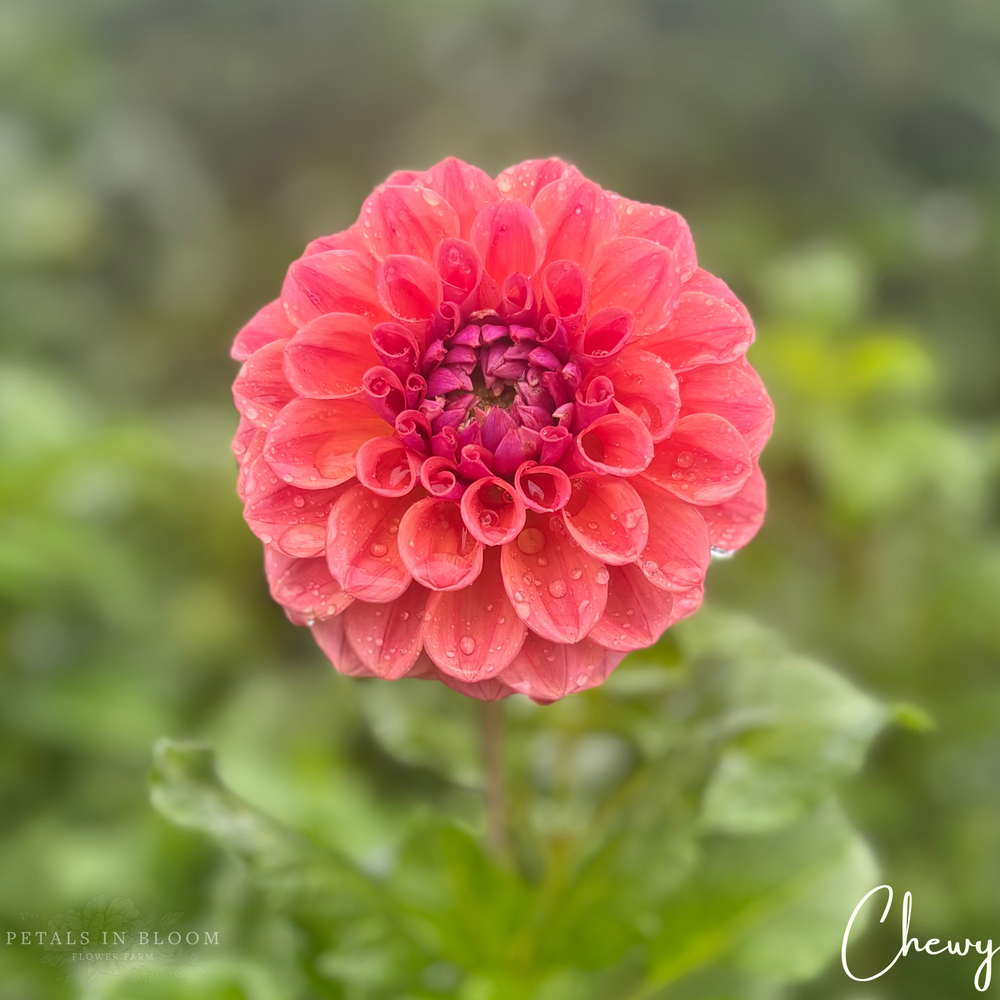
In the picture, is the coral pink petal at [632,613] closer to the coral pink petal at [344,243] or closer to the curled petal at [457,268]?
the curled petal at [457,268]

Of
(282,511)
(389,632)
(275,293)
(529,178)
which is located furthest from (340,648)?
(275,293)

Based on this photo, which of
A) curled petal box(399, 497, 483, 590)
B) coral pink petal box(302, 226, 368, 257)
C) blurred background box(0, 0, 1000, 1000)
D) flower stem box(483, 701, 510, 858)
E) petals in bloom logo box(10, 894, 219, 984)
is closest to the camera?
curled petal box(399, 497, 483, 590)

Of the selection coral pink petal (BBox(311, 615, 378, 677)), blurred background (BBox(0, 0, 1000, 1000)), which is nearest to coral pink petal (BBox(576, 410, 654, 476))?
coral pink petal (BBox(311, 615, 378, 677))

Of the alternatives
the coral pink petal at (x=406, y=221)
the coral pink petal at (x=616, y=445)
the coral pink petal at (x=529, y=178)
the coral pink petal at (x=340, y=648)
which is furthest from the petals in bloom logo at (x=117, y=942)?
the coral pink petal at (x=529, y=178)

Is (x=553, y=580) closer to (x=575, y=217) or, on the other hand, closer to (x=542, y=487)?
(x=542, y=487)

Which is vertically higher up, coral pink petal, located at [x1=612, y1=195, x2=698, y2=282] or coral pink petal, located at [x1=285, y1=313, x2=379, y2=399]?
coral pink petal, located at [x1=612, y1=195, x2=698, y2=282]

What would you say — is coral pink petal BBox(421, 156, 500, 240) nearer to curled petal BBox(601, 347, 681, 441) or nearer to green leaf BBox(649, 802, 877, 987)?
curled petal BBox(601, 347, 681, 441)

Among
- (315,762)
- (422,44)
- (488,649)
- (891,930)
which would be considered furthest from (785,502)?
(422,44)

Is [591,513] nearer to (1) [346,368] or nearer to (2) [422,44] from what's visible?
(1) [346,368]
